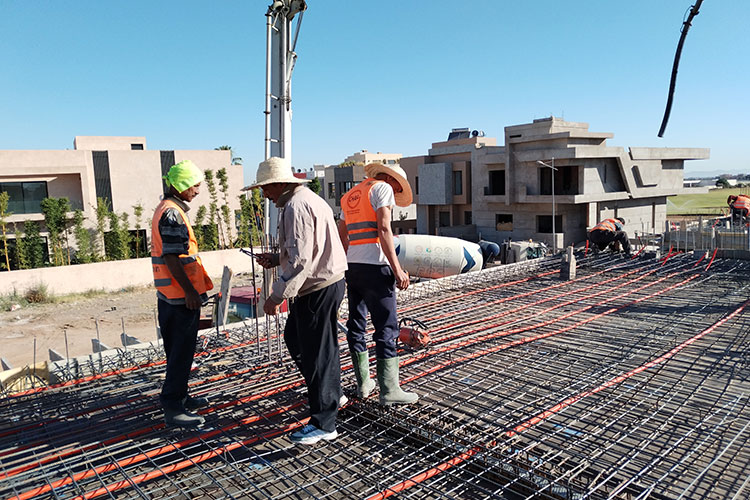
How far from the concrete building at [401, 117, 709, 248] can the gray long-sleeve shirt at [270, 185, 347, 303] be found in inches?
936

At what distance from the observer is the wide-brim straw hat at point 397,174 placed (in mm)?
3854

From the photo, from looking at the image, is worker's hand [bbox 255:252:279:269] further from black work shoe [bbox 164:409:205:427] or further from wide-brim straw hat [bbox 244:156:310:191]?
black work shoe [bbox 164:409:205:427]

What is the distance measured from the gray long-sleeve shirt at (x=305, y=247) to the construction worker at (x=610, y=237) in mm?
9851

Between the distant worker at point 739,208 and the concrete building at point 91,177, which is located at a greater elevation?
the concrete building at point 91,177

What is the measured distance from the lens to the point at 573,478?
2617 mm

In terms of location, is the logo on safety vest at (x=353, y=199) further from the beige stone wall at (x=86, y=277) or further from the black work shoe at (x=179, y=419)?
the beige stone wall at (x=86, y=277)

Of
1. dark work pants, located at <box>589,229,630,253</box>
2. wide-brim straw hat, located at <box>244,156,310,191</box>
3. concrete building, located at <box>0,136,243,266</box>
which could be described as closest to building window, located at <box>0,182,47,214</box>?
concrete building, located at <box>0,136,243,266</box>

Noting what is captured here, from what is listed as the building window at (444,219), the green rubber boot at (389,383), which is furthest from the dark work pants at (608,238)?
the building window at (444,219)

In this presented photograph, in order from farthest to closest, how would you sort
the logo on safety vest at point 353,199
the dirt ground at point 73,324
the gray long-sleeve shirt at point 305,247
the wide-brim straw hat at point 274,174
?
the dirt ground at point 73,324, the logo on safety vest at point 353,199, the wide-brim straw hat at point 274,174, the gray long-sleeve shirt at point 305,247

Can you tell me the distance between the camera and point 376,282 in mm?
3473

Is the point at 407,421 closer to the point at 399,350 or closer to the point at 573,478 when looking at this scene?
the point at 573,478

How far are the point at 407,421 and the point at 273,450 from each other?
0.83 m

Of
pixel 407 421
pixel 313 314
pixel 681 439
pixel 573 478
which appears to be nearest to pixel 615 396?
pixel 681 439

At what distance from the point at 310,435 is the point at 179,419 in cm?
85
